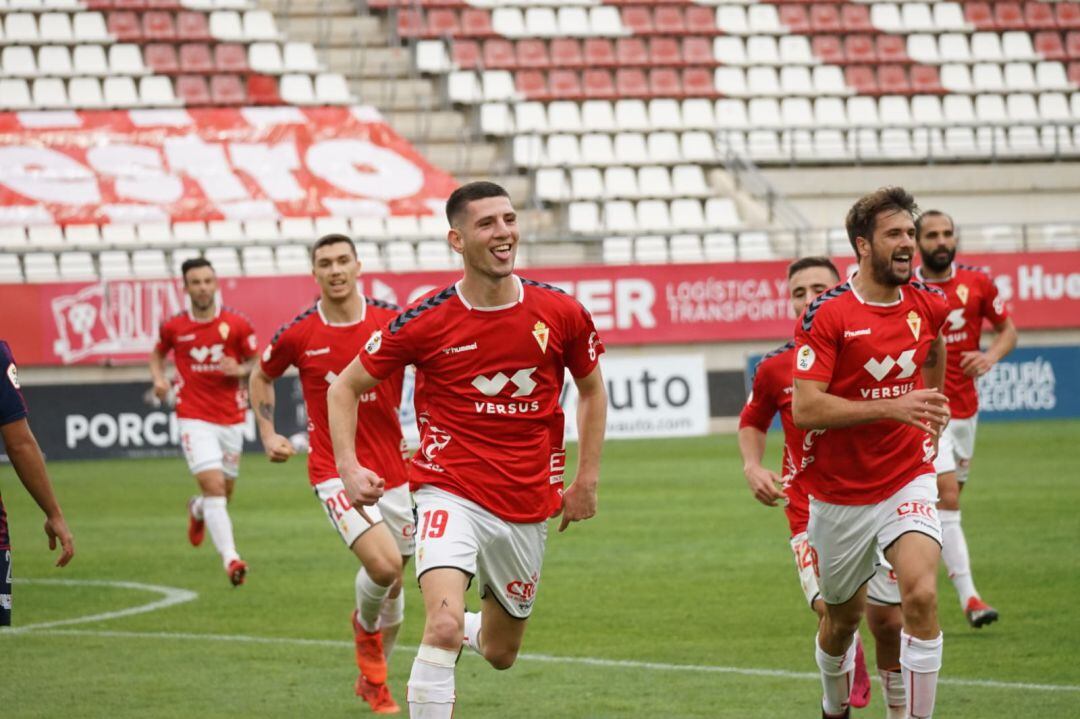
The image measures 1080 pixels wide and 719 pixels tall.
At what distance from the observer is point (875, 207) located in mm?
7699

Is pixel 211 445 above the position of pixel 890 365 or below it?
below

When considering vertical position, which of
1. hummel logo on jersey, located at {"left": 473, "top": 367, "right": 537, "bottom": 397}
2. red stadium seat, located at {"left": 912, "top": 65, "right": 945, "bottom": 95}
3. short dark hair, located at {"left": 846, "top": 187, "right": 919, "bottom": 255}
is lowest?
red stadium seat, located at {"left": 912, "top": 65, "right": 945, "bottom": 95}

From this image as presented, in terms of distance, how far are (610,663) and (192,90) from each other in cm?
2583

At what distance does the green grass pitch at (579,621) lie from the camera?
946cm

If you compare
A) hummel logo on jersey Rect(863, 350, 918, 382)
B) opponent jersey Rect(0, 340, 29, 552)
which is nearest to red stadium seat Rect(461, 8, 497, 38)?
hummel logo on jersey Rect(863, 350, 918, 382)

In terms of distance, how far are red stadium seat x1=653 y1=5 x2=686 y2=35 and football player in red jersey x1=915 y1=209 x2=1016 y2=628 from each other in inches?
1017

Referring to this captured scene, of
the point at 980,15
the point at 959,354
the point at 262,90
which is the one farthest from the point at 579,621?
the point at 980,15

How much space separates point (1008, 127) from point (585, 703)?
95.9ft

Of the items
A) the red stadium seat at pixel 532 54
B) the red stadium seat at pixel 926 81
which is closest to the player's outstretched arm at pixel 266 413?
the red stadium seat at pixel 532 54

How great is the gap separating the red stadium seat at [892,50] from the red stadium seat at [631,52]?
5260 millimetres

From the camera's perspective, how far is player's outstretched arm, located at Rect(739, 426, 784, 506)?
8.18 m

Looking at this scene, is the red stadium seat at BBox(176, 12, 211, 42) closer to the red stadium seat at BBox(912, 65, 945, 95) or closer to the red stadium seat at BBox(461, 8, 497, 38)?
the red stadium seat at BBox(461, 8, 497, 38)

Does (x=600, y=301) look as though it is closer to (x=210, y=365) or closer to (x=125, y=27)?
(x=125, y=27)

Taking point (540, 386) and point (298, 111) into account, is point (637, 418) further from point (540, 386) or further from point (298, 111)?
point (540, 386)
